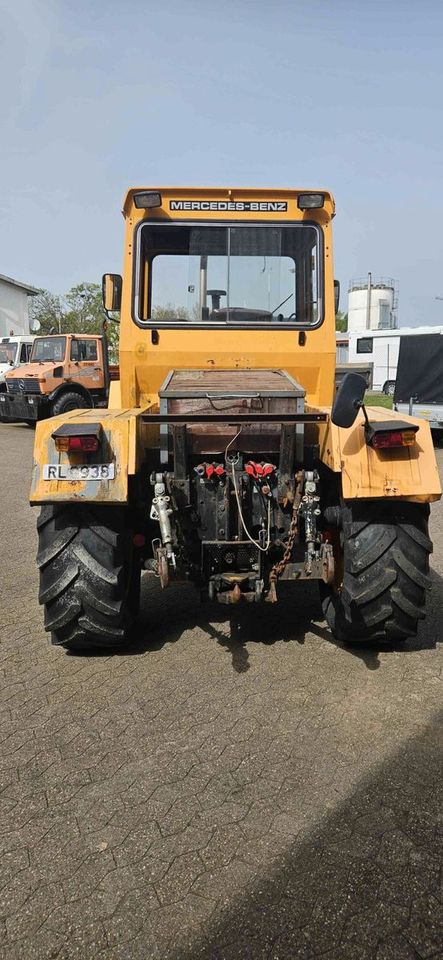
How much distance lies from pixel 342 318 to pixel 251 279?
2997 inches

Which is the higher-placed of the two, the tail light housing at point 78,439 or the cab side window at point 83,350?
the cab side window at point 83,350

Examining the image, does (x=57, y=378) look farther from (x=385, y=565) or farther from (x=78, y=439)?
(x=385, y=565)

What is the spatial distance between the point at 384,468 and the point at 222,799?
6.21 ft

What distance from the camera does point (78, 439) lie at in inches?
143

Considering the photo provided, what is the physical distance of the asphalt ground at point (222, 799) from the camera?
214cm

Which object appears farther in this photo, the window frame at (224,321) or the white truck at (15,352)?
the white truck at (15,352)

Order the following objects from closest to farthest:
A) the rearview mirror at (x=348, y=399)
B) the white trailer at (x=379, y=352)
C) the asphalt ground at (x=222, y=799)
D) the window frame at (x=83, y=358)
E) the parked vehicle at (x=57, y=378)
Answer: the asphalt ground at (x=222, y=799), the rearview mirror at (x=348, y=399), the parked vehicle at (x=57, y=378), the window frame at (x=83, y=358), the white trailer at (x=379, y=352)

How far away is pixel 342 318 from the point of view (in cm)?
7794

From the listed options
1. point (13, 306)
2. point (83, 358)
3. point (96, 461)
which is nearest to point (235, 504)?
point (96, 461)

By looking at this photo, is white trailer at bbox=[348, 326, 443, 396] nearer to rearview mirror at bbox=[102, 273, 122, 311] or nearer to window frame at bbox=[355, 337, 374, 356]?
window frame at bbox=[355, 337, 374, 356]

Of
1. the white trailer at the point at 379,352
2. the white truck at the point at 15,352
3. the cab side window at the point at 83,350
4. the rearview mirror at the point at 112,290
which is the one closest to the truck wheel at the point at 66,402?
the cab side window at the point at 83,350

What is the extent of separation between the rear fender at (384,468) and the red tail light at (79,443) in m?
1.33

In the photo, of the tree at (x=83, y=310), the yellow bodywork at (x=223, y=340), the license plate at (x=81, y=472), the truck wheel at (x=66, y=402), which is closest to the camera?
the license plate at (x=81, y=472)

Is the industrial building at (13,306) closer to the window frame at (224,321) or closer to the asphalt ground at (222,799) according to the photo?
the window frame at (224,321)
